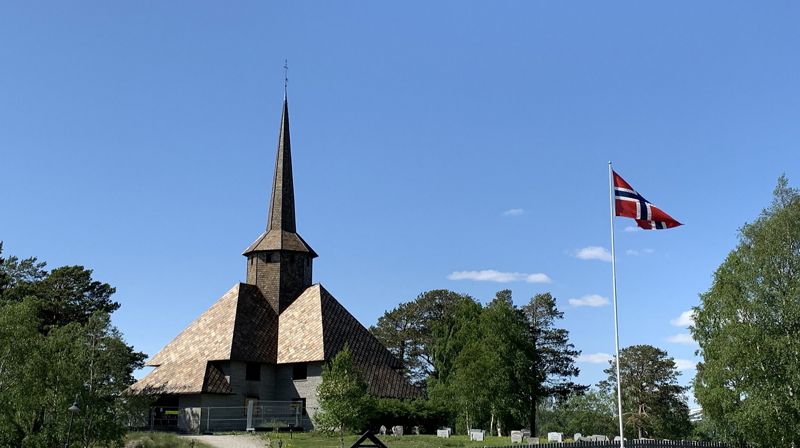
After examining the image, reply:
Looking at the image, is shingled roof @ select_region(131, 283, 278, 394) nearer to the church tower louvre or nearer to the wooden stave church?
the wooden stave church

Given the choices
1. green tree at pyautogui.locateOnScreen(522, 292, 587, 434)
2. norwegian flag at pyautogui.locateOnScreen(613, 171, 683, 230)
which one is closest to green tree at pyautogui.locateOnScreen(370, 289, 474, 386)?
green tree at pyautogui.locateOnScreen(522, 292, 587, 434)

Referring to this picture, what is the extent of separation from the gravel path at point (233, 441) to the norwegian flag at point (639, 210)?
20745 millimetres

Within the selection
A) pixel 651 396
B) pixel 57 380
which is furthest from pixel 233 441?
pixel 651 396

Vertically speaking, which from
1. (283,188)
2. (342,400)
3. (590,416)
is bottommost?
(590,416)

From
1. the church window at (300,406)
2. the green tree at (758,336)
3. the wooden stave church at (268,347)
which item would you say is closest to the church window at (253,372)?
the wooden stave church at (268,347)

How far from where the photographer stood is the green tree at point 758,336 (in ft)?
109

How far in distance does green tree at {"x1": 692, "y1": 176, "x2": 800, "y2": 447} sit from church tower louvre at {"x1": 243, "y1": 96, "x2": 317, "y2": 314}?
29.5 metres

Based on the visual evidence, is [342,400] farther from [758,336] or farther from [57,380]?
[758,336]

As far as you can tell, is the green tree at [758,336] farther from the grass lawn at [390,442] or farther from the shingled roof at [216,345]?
the shingled roof at [216,345]

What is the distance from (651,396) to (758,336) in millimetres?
40633

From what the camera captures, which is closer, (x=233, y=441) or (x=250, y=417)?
(x=233, y=441)

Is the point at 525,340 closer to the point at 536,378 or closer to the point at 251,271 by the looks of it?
the point at 536,378

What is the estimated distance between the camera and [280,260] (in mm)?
56375

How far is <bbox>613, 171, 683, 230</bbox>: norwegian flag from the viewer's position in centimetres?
2552
